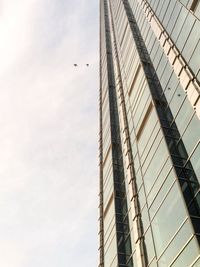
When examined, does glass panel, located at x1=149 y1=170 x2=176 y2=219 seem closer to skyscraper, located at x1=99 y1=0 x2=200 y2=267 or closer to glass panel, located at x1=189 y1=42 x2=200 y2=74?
skyscraper, located at x1=99 y1=0 x2=200 y2=267

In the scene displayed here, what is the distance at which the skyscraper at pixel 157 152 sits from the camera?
67.2 ft

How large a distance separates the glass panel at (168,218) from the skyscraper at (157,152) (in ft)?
0.16

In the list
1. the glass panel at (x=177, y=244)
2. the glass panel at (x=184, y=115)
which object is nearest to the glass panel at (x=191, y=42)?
the glass panel at (x=184, y=115)

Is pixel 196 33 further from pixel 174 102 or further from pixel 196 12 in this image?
pixel 174 102

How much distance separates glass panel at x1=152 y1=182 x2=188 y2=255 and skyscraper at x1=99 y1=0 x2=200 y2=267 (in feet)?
0.16

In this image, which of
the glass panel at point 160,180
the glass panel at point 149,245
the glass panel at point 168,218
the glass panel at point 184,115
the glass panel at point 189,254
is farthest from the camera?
the glass panel at point 184,115

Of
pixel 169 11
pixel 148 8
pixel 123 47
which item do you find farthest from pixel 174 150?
pixel 123 47

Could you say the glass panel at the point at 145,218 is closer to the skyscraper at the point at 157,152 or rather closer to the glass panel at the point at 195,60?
the skyscraper at the point at 157,152

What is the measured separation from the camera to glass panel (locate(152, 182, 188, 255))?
1986 cm

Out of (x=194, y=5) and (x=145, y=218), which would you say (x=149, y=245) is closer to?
(x=145, y=218)

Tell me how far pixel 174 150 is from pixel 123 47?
26918 mm

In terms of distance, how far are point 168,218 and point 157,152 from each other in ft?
17.7

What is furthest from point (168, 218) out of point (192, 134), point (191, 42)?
point (191, 42)

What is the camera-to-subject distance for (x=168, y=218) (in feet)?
69.3
